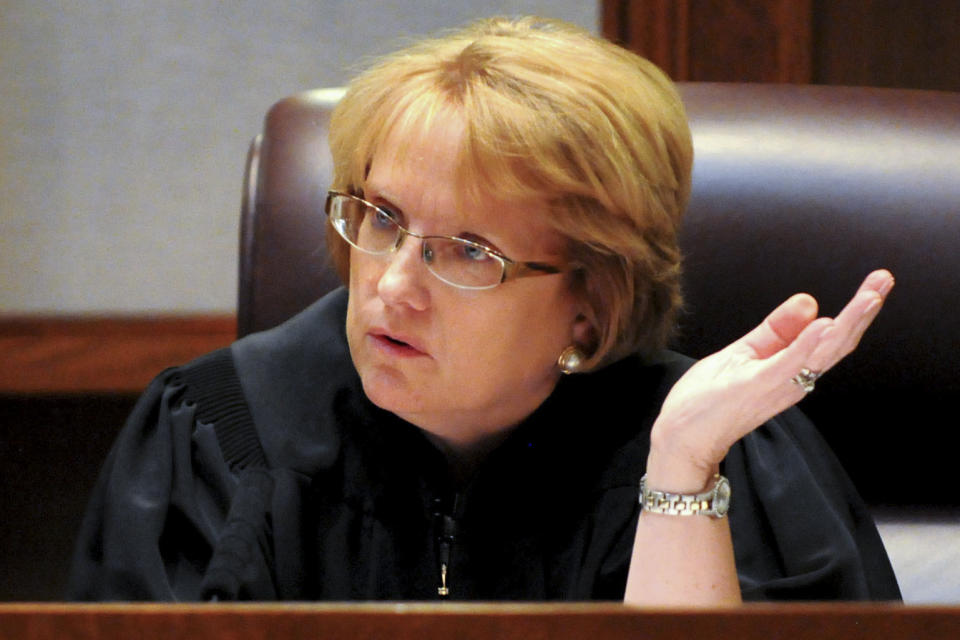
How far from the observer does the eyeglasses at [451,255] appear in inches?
46.6

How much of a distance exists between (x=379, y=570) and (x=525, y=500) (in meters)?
0.17

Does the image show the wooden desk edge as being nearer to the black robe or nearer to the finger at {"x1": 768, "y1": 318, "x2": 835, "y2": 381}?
the finger at {"x1": 768, "y1": 318, "x2": 835, "y2": 381}

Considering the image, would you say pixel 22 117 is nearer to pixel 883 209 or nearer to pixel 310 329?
pixel 310 329

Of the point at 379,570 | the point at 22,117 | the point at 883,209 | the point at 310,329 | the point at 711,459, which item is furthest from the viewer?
the point at 22,117

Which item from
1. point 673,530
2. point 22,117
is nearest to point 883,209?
point 673,530

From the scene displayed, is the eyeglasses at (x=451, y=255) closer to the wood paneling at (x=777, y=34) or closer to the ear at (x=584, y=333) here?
the ear at (x=584, y=333)

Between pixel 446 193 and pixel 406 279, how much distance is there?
0.09 metres

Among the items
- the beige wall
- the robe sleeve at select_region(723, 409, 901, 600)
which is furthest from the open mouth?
the beige wall

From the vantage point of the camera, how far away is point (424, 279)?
119 cm

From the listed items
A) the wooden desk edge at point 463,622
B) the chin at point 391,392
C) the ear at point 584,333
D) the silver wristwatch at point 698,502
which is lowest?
the silver wristwatch at point 698,502

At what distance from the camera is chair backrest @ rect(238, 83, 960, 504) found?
1.50 metres

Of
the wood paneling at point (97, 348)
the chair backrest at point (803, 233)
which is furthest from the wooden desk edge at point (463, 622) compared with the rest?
the wood paneling at point (97, 348)

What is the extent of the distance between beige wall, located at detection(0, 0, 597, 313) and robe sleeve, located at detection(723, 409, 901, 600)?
1.17m

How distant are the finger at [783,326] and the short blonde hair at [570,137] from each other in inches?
8.0
